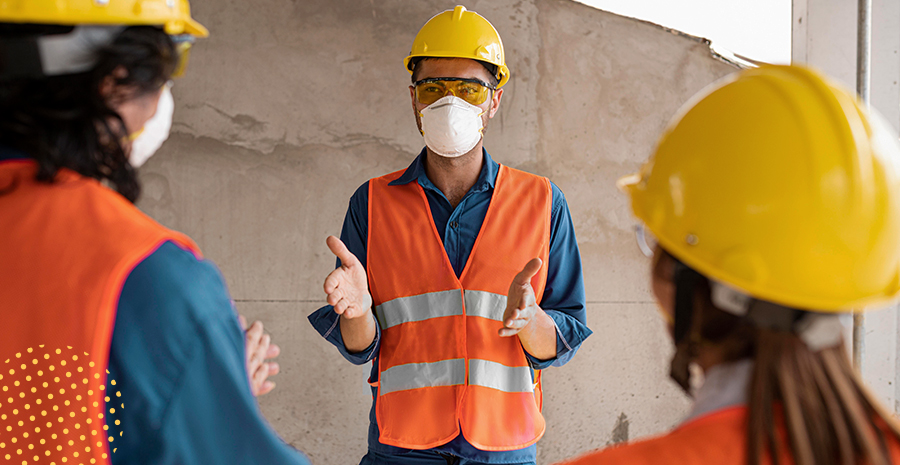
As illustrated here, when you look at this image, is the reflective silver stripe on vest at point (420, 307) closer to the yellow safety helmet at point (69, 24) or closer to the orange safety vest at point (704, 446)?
the orange safety vest at point (704, 446)

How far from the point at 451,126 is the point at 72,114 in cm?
151

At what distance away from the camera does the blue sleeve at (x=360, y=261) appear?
2111 mm

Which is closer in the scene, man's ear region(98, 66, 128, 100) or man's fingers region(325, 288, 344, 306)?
man's ear region(98, 66, 128, 100)

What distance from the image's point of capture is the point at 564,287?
221 centimetres

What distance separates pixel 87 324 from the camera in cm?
81

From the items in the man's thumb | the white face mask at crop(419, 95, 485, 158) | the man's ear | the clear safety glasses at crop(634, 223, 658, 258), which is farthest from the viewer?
the white face mask at crop(419, 95, 485, 158)

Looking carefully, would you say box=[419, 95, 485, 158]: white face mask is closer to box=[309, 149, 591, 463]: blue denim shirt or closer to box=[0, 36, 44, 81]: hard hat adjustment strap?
box=[309, 149, 591, 463]: blue denim shirt

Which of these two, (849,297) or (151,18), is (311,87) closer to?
(151,18)

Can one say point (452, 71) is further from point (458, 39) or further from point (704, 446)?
point (704, 446)

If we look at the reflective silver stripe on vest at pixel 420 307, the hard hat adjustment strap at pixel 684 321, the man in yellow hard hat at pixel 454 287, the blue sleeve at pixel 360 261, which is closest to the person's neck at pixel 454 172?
the man in yellow hard hat at pixel 454 287

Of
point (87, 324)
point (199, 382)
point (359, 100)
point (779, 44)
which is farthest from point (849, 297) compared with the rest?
point (779, 44)

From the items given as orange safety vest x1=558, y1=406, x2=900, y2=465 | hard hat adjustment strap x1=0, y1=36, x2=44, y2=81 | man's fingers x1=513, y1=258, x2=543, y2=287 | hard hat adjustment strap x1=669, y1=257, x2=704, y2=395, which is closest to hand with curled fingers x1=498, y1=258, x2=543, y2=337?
man's fingers x1=513, y1=258, x2=543, y2=287

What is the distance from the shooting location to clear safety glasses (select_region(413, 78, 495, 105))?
232 cm

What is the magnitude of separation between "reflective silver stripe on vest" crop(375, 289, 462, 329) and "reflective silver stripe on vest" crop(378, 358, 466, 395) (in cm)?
16
